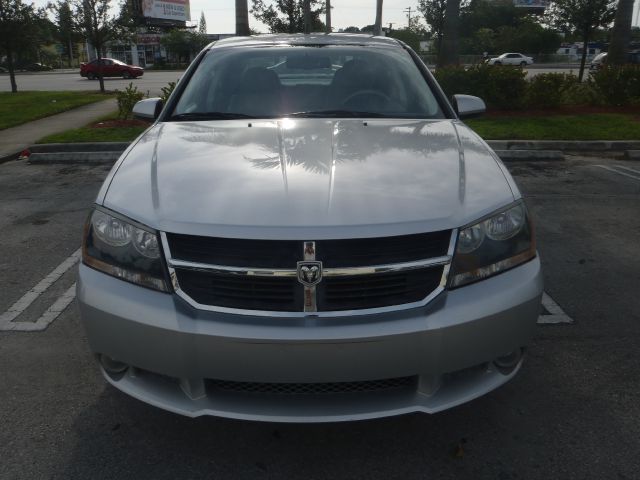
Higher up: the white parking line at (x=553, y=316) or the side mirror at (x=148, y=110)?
the side mirror at (x=148, y=110)

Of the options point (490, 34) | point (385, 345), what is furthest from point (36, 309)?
point (490, 34)

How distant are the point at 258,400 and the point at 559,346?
6.20 feet

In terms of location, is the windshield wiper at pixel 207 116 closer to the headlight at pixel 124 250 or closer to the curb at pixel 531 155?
the headlight at pixel 124 250

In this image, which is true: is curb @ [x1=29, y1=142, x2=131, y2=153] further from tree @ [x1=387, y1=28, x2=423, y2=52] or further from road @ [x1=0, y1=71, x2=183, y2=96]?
tree @ [x1=387, y1=28, x2=423, y2=52]

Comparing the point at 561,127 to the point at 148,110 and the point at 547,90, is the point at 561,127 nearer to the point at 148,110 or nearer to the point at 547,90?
the point at 547,90

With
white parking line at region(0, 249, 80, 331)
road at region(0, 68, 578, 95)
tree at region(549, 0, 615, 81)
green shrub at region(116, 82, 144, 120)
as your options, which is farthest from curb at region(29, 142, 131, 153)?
tree at region(549, 0, 615, 81)

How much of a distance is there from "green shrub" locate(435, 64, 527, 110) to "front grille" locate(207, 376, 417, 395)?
443 inches

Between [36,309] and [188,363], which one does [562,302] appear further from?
[36,309]

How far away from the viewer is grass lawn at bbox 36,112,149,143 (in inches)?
385

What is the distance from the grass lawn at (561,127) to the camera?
32.2ft

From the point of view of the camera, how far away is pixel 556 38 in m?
62.7

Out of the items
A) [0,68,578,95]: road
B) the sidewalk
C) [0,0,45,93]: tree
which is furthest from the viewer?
[0,68,578,95]: road

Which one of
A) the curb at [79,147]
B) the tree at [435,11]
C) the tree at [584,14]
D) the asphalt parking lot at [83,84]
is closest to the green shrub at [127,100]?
the curb at [79,147]

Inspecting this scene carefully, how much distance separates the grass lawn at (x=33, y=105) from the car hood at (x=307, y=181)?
11.2m
